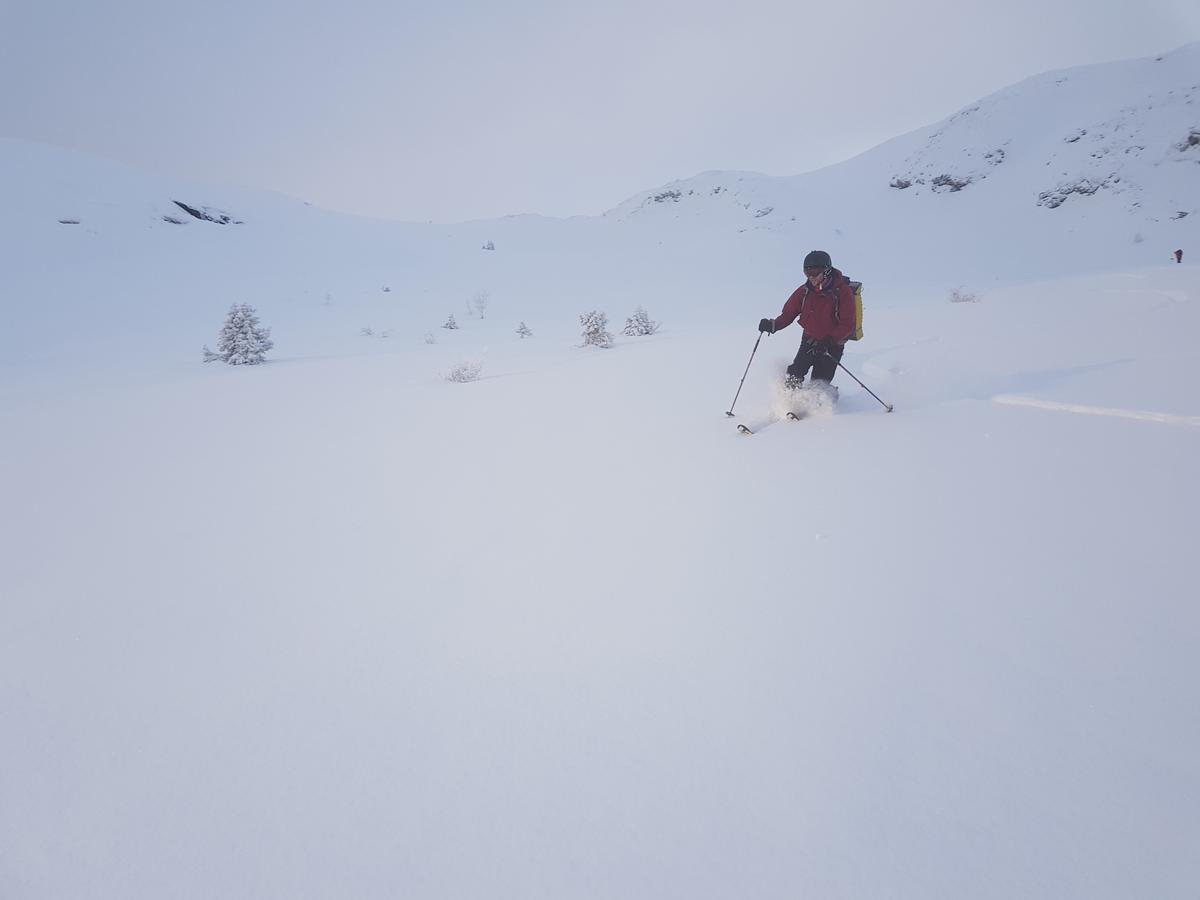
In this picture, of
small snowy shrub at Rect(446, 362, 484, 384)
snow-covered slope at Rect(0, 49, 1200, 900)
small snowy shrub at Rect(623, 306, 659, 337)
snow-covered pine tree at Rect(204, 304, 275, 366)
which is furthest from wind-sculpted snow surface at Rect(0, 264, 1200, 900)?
small snowy shrub at Rect(623, 306, 659, 337)

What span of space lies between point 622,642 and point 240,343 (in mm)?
10361

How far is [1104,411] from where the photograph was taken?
11.4 feet

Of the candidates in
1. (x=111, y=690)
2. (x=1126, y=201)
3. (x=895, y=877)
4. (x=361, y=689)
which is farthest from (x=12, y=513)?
(x=1126, y=201)

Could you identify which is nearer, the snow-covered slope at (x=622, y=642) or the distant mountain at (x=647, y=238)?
the snow-covered slope at (x=622, y=642)

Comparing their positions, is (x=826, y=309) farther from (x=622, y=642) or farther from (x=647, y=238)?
(x=647, y=238)

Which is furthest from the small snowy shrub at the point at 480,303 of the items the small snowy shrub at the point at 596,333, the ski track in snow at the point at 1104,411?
the ski track in snow at the point at 1104,411

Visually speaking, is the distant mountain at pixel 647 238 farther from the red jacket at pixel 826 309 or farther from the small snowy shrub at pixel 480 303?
the red jacket at pixel 826 309

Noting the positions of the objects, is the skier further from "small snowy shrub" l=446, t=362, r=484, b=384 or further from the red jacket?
"small snowy shrub" l=446, t=362, r=484, b=384

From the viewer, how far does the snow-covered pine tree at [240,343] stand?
928 cm

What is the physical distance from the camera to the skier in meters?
4.35

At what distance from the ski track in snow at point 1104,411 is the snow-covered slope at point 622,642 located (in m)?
0.03

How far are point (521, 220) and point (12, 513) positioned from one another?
113 feet

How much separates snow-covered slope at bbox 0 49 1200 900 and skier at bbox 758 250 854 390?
34 cm

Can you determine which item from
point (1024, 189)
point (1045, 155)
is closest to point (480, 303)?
point (1024, 189)
